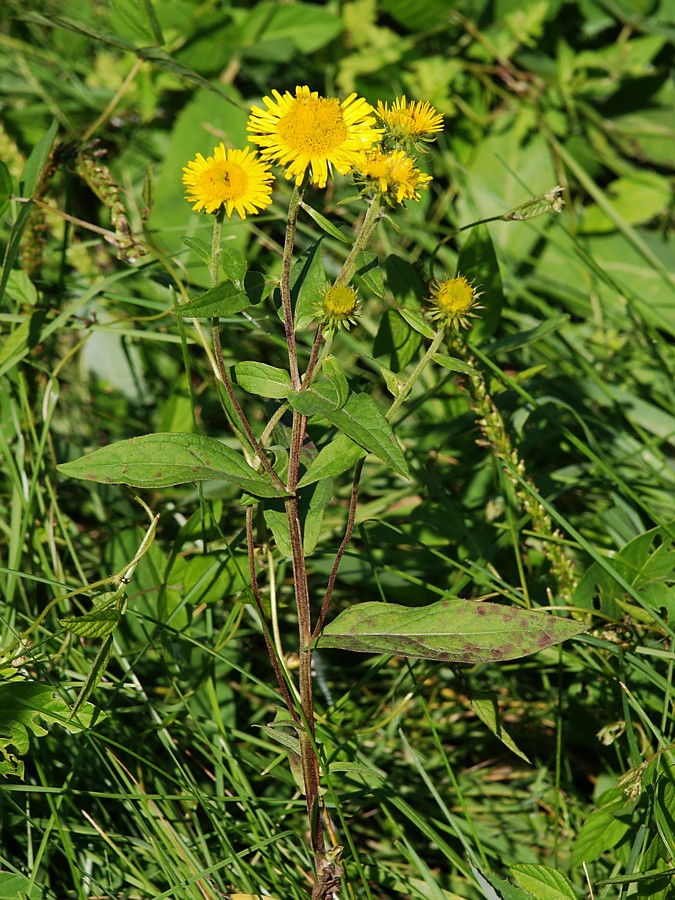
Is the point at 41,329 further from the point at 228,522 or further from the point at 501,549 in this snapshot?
the point at 501,549

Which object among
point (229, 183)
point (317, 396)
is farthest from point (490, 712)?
point (229, 183)

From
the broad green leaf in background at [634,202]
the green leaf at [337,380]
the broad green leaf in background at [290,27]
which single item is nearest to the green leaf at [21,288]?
the green leaf at [337,380]

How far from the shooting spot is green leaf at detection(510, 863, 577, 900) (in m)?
1.38

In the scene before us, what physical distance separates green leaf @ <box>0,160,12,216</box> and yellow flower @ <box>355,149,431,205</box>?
1.02 meters

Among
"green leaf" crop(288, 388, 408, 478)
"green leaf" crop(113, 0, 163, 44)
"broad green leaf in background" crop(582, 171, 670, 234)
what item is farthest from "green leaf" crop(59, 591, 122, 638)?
"broad green leaf in background" crop(582, 171, 670, 234)

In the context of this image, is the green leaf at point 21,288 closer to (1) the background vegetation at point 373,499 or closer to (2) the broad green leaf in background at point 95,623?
(1) the background vegetation at point 373,499

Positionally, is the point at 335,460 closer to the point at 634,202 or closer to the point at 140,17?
the point at 140,17

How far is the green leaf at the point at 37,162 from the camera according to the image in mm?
1892

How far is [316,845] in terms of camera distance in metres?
1.38

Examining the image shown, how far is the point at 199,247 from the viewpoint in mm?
1343

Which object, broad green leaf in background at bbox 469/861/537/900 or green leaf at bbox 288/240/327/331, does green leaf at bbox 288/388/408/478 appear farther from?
broad green leaf in background at bbox 469/861/537/900

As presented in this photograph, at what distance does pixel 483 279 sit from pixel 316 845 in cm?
119

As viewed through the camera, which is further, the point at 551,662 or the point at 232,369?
the point at 551,662

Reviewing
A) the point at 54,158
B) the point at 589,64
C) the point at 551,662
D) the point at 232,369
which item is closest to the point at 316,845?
the point at 551,662
